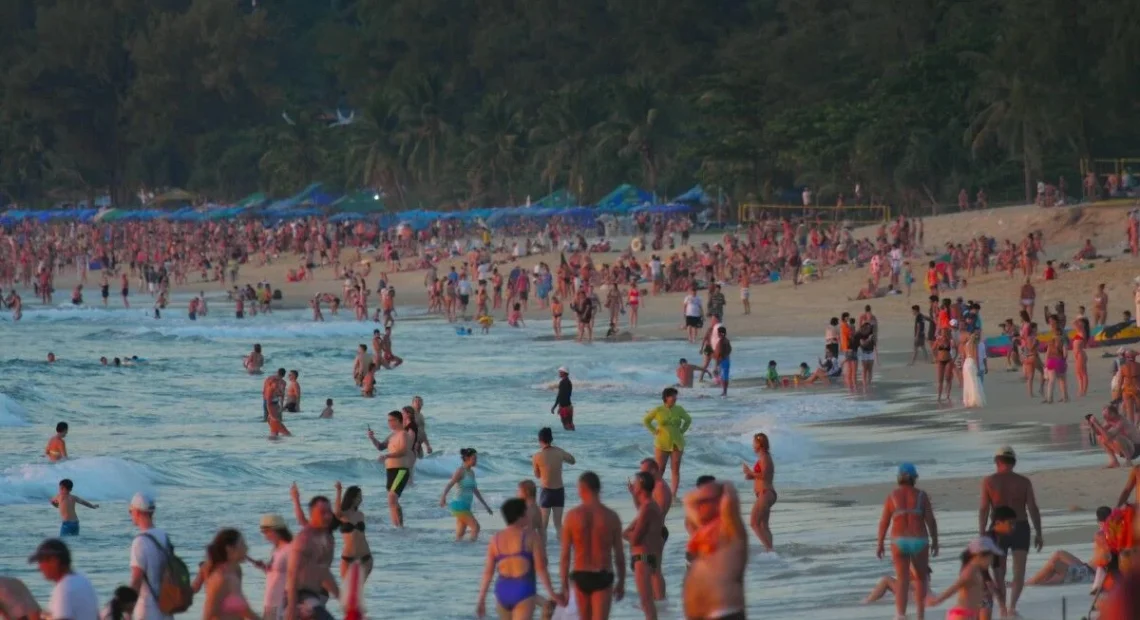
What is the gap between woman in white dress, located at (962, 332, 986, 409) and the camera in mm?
23906

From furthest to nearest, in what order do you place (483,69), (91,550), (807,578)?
(483,69) < (91,550) < (807,578)

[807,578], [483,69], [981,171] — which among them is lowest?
[807,578]

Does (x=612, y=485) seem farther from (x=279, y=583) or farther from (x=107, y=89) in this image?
(x=107, y=89)

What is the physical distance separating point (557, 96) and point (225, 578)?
68912 millimetres

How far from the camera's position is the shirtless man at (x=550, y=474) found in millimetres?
14250

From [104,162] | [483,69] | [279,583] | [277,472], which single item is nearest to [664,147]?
[483,69]

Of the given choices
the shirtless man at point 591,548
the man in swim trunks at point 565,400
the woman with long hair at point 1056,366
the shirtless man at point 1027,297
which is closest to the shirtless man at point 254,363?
the man in swim trunks at point 565,400

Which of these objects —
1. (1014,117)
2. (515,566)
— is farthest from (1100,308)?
(515,566)

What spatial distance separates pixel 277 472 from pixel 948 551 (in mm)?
9441

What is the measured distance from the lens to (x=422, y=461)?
20.8 m

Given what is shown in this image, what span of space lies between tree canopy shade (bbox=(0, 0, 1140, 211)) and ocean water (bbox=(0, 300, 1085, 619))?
15.0 metres

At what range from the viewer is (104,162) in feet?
338

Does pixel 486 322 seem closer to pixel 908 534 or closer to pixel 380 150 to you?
pixel 908 534

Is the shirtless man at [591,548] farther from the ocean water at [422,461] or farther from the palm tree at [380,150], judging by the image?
the palm tree at [380,150]
